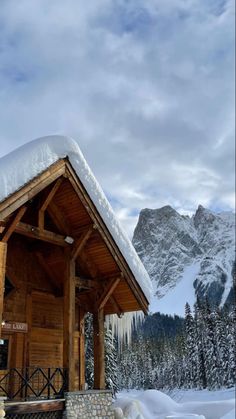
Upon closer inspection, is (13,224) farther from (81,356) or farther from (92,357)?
(92,357)

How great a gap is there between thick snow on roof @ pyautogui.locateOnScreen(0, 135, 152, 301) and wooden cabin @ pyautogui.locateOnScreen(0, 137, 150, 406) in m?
0.03

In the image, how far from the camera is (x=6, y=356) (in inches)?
495

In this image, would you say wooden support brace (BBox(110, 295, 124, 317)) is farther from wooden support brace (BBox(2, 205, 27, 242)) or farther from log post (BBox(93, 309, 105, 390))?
wooden support brace (BBox(2, 205, 27, 242))

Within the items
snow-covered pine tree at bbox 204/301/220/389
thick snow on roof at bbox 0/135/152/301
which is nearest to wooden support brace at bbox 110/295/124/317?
thick snow on roof at bbox 0/135/152/301

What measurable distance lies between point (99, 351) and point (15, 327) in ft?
8.35

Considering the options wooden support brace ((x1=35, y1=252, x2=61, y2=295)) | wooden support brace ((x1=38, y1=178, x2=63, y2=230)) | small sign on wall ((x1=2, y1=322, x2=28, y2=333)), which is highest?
wooden support brace ((x1=38, y1=178, x2=63, y2=230))

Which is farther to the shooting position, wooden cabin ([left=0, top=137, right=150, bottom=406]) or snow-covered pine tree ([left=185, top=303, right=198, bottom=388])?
snow-covered pine tree ([left=185, top=303, right=198, bottom=388])

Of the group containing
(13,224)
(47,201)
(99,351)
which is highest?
(47,201)

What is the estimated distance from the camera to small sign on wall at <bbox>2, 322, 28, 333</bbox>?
1235cm

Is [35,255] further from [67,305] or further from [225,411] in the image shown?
[225,411]

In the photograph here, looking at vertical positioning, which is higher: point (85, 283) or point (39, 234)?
point (39, 234)

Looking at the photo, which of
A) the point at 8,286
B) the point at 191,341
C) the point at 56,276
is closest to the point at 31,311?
the point at 8,286

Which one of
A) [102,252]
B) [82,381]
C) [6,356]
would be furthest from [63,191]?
[82,381]

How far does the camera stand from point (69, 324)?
11578mm
